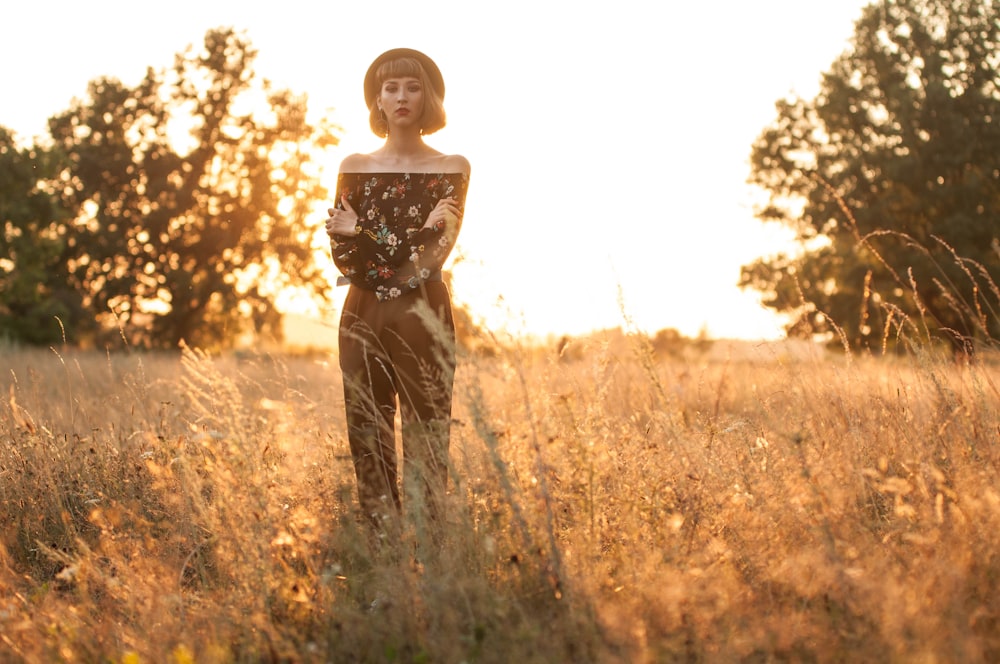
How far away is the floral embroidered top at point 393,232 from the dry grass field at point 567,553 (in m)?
0.62

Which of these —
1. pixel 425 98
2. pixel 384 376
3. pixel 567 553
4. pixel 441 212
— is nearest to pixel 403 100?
pixel 425 98

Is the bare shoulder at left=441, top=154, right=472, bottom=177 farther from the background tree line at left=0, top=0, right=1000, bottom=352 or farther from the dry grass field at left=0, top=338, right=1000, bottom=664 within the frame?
the background tree line at left=0, top=0, right=1000, bottom=352

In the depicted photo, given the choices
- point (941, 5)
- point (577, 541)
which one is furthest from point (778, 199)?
point (577, 541)

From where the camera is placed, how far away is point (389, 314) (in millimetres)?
3760

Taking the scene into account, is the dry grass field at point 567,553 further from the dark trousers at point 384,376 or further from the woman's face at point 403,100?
the woman's face at point 403,100

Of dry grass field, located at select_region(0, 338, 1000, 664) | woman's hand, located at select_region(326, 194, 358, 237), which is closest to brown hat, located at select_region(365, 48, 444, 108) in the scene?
woman's hand, located at select_region(326, 194, 358, 237)

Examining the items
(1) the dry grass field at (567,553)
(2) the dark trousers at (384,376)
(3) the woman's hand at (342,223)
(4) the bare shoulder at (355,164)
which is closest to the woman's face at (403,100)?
(4) the bare shoulder at (355,164)

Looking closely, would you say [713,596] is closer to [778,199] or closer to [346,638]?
[346,638]

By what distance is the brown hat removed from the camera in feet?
12.9

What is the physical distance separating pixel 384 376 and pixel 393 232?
2.02 ft

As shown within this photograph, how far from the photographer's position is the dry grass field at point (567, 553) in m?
2.55

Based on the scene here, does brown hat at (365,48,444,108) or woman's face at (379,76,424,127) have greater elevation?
brown hat at (365,48,444,108)

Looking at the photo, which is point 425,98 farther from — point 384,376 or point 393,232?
point 384,376

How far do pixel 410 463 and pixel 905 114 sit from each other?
26445 millimetres
